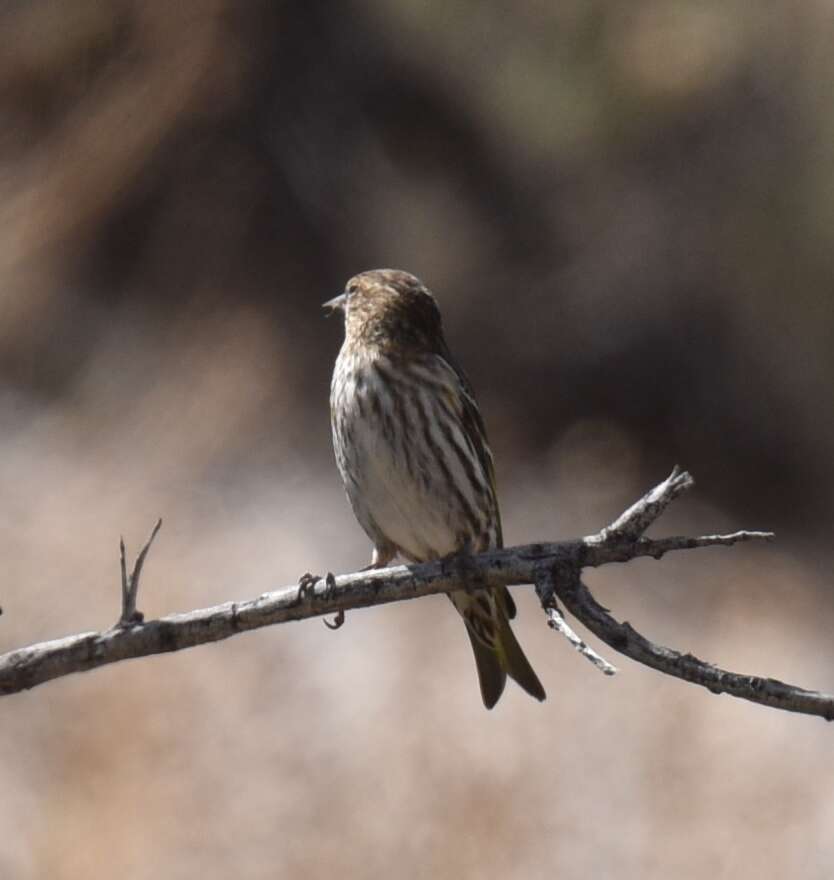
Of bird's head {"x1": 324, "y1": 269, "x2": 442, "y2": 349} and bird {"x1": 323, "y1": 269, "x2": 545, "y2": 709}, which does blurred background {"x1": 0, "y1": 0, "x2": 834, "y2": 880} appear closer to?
bird {"x1": 323, "y1": 269, "x2": 545, "y2": 709}

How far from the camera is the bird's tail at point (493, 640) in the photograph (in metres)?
6.14

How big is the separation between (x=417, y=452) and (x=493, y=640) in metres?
0.85

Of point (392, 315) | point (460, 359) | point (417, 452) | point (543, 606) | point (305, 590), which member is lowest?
point (543, 606)

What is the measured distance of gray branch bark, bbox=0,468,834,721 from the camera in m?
4.29

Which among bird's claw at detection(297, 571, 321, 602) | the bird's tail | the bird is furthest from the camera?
the bird's tail

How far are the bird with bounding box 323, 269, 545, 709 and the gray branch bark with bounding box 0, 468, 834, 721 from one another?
3.44ft

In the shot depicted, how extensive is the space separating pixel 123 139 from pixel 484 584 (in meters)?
7.76

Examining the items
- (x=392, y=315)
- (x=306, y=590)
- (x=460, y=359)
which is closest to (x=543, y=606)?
(x=306, y=590)

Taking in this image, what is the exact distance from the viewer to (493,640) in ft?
20.5

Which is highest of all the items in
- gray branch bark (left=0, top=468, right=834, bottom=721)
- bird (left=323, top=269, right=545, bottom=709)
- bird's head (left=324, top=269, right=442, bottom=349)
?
bird's head (left=324, top=269, right=442, bottom=349)

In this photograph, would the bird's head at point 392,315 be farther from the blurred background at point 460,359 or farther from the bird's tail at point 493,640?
the blurred background at point 460,359

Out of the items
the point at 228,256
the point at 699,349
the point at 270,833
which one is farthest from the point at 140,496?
the point at 699,349

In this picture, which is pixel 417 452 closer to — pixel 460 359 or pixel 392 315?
pixel 392 315

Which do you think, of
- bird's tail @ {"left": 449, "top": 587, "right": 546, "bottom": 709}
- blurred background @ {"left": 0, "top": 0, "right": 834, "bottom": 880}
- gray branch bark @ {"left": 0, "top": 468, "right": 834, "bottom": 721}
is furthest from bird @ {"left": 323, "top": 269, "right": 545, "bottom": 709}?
blurred background @ {"left": 0, "top": 0, "right": 834, "bottom": 880}
